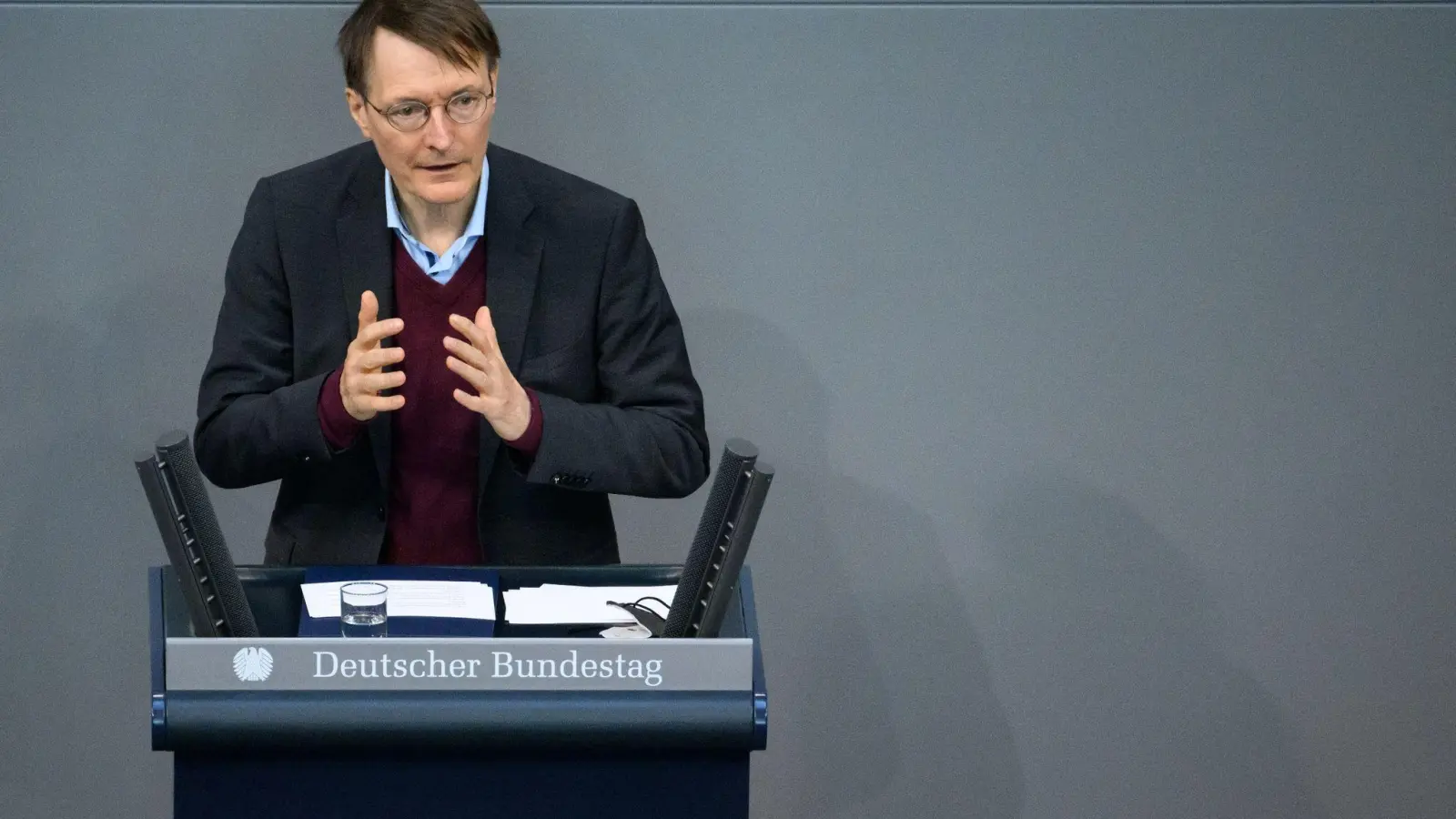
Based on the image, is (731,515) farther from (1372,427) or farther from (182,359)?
(1372,427)

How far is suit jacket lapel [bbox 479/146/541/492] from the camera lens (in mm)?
2736

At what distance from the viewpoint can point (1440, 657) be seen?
3936 millimetres

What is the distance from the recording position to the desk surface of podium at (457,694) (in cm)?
187

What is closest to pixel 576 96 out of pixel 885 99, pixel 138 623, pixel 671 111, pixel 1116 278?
pixel 671 111

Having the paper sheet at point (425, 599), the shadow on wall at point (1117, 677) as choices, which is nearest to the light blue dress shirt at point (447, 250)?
the paper sheet at point (425, 599)

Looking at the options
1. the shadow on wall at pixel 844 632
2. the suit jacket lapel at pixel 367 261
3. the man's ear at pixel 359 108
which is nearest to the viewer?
the man's ear at pixel 359 108

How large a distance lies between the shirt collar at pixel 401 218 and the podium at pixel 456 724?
947 millimetres

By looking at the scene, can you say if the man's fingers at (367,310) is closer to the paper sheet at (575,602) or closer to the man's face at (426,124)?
the man's face at (426,124)

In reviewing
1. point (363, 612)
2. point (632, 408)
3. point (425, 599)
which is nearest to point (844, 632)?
point (632, 408)

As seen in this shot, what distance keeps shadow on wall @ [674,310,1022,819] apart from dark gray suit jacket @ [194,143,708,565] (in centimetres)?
90

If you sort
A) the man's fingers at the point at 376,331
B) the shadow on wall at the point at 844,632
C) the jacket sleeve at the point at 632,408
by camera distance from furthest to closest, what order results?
the shadow on wall at the point at 844,632
the jacket sleeve at the point at 632,408
the man's fingers at the point at 376,331

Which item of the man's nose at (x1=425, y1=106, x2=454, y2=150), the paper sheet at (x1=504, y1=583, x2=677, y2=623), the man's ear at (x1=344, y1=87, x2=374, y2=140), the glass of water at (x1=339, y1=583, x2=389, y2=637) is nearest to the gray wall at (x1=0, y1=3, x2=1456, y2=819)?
the man's ear at (x1=344, y1=87, x2=374, y2=140)

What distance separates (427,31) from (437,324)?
464mm

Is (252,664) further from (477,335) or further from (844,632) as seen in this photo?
(844,632)
